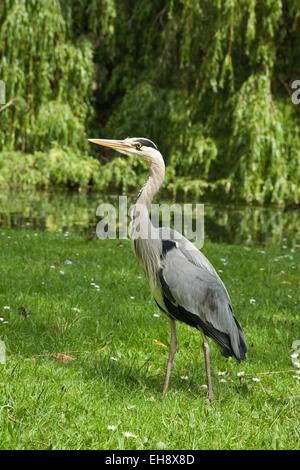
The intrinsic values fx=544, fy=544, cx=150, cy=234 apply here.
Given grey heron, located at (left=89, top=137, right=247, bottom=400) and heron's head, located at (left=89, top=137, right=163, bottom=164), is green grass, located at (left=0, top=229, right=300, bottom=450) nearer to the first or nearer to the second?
grey heron, located at (left=89, top=137, right=247, bottom=400)

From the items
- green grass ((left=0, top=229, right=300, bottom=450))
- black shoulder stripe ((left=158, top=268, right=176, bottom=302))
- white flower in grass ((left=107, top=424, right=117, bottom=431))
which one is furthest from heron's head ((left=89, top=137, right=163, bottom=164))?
white flower in grass ((left=107, top=424, right=117, bottom=431))

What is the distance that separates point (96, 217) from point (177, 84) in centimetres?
403

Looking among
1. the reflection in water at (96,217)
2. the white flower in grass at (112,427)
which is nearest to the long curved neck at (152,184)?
the white flower in grass at (112,427)

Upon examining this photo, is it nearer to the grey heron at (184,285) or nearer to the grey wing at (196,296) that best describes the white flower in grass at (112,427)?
the grey heron at (184,285)

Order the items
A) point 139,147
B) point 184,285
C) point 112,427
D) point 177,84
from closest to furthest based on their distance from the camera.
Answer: point 112,427 < point 184,285 < point 139,147 < point 177,84

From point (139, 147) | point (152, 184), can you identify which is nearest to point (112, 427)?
point (152, 184)

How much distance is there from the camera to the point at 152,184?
3473mm

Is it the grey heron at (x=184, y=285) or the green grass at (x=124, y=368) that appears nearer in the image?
the green grass at (x=124, y=368)

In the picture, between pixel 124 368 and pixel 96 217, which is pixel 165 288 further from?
pixel 96 217

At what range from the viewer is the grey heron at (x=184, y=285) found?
3285mm

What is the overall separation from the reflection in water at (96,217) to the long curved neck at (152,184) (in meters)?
6.30

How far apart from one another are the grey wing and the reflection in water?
20.9 feet

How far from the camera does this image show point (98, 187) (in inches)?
544

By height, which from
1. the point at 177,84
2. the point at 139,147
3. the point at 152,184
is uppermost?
the point at 177,84
